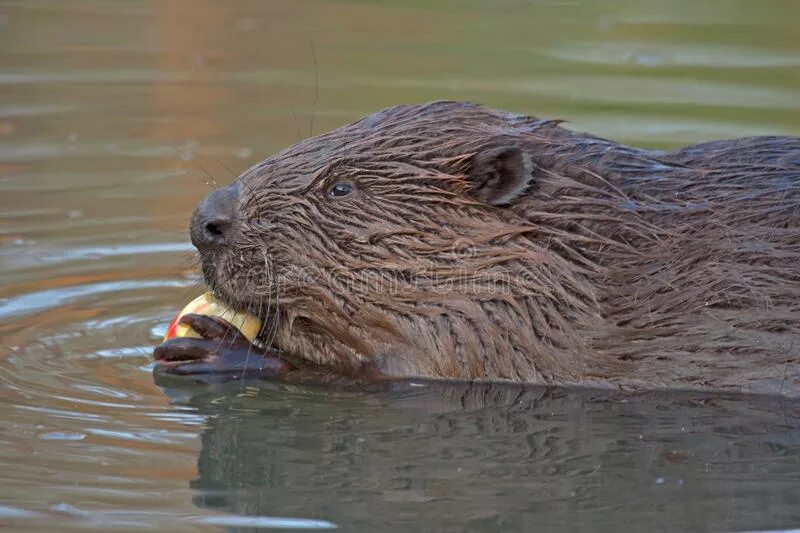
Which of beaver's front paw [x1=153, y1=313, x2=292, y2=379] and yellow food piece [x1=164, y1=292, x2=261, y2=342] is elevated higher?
yellow food piece [x1=164, y1=292, x2=261, y2=342]

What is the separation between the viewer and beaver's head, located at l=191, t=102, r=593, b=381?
5441 millimetres

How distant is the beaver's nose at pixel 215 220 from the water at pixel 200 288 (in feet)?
1.65

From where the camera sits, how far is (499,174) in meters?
5.50

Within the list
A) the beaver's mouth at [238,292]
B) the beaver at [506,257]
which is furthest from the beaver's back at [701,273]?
the beaver's mouth at [238,292]

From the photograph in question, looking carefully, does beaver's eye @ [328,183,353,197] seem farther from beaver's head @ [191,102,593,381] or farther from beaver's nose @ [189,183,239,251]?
beaver's nose @ [189,183,239,251]

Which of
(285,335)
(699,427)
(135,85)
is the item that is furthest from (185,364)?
(135,85)

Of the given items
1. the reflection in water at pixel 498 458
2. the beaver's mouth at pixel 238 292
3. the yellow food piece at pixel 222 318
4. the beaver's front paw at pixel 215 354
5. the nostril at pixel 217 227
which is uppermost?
the nostril at pixel 217 227

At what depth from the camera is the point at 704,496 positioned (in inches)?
180

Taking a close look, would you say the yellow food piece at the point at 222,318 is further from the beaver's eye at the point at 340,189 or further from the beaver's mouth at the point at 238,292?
the beaver's eye at the point at 340,189

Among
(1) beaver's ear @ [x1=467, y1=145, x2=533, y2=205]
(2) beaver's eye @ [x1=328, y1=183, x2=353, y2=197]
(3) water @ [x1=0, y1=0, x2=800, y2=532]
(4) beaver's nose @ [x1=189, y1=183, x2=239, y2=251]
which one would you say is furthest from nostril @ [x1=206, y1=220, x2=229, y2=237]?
(1) beaver's ear @ [x1=467, y1=145, x2=533, y2=205]

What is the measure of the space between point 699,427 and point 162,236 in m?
3.23

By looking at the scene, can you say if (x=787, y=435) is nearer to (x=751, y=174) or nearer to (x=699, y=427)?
(x=699, y=427)

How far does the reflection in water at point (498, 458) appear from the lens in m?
4.43

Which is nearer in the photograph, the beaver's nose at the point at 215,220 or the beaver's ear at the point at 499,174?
the beaver's ear at the point at 499,174
